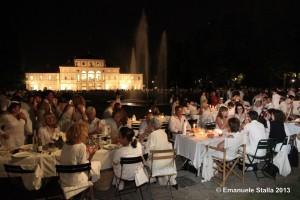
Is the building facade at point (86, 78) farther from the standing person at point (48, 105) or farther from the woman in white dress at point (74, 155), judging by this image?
the woman in white dress at point (74, 155)

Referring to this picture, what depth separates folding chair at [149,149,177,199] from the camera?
23.2 feet

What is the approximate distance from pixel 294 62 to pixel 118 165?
120 ft

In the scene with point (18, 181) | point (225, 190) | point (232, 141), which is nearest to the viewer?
point (18, 181)

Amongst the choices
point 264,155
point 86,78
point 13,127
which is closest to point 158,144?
point 264,155

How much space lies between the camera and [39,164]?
6445mm

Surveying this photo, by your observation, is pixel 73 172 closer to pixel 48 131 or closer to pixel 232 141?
pixel 48 131

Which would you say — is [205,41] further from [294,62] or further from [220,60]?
[294,62]

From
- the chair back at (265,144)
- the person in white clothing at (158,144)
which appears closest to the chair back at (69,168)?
the person in white clothing at (158,144)

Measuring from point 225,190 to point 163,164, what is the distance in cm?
163

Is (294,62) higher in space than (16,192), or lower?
higher

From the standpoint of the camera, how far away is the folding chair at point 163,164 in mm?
7078

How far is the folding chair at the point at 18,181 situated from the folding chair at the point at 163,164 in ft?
7.70

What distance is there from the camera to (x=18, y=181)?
684cm

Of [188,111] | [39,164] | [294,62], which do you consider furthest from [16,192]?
[294,62]
